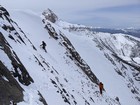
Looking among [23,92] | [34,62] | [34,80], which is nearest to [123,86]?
[34,62]

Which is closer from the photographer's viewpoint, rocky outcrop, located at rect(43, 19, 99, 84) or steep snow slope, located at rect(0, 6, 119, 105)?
steep snow slope, located at rect(0, 6, 119, 105)

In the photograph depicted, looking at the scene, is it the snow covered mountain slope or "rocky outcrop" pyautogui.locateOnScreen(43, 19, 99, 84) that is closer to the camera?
the snow covered mountain slope

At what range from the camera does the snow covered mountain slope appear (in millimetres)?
20469

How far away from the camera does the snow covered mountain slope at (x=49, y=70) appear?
20.5m

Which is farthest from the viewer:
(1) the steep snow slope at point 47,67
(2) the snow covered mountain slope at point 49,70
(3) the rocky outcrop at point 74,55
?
(3) the rocky outcrop at point 74,55

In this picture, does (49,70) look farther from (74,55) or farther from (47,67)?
(74,55)

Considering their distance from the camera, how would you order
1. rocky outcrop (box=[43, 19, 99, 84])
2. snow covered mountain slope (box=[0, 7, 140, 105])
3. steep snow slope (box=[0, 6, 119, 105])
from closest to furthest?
snow covered mountain slope (box=[0, 7, 140, 105])
steep snow slope (box=[0, 6, 119, 105])
rocky outcrop (box=[43, 19, 99, 84])

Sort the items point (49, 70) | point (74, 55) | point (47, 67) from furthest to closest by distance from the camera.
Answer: point (74, 55) → point (47, 67) → point (49, 70)

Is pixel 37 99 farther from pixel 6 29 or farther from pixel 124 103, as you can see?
pixel 124 103

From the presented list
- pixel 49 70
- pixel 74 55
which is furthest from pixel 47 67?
pixel 74 55

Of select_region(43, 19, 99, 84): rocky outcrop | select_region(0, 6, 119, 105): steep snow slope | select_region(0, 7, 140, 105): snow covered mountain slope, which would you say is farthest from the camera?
select_region(43, 19, 99, 84): rocky outcrop

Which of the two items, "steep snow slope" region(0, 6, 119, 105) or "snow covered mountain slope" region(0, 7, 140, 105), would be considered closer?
"snow covered mountain slope" region(0, 7, 140, 105)

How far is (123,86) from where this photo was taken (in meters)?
58.0

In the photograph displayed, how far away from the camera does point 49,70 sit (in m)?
30.6
